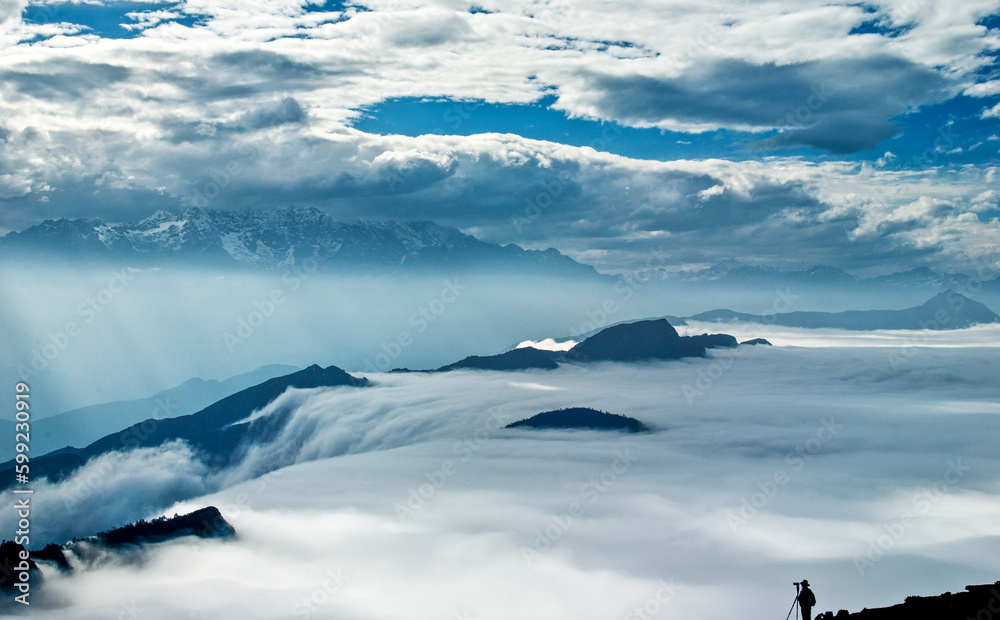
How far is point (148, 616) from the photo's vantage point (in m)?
199

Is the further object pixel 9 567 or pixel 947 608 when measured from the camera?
pixel 9 567

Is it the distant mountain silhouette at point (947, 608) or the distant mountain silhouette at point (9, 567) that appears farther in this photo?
the distant mountain silhouette at point (9, 567)

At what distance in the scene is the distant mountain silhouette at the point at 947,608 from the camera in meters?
67.1

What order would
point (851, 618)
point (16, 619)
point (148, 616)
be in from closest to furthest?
1. point (851, 618)
2. point (16, 619)
3. point (148, 616)

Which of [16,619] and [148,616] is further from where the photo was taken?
[148,616]

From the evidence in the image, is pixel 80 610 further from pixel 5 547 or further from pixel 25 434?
pixel 25 434

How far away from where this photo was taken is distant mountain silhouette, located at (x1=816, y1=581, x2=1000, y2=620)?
67.1 meters

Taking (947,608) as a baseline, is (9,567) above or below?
below

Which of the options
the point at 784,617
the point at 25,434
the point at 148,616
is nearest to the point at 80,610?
the point at 148,616

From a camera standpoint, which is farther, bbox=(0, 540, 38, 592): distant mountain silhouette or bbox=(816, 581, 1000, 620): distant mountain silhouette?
bbox=(0, 540, 38, 592): distant mountain silhouette

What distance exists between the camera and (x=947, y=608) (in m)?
69.9

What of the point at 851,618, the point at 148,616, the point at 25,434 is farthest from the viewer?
the point at 148,616

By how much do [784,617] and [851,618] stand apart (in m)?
148

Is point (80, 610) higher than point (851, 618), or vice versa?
point (851, 618)
